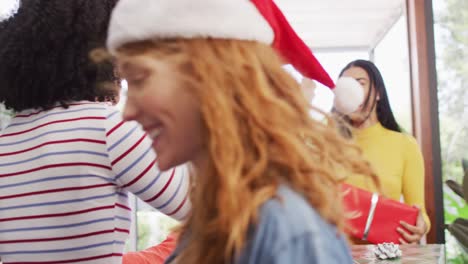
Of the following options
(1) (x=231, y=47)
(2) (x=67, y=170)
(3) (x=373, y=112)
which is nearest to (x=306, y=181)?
(1) (x=231, y=47)

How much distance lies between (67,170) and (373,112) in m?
1.62

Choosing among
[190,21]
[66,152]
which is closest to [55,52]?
[66,152]

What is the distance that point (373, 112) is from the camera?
2.29 metres

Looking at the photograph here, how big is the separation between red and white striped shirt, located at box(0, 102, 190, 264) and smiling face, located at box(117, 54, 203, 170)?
30 centimetres

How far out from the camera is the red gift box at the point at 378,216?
1.76 m

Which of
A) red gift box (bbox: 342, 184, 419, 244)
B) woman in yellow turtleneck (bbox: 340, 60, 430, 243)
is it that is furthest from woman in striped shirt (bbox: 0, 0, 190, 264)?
woman in yellow turtleneck (bbox: 340, 60, 430, 243)

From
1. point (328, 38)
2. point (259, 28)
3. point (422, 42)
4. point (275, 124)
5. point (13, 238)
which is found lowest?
point (13, 238)

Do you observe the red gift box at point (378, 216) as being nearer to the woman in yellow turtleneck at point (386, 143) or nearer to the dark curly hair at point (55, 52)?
the woman in yellow turtleneck at point (386, 143)

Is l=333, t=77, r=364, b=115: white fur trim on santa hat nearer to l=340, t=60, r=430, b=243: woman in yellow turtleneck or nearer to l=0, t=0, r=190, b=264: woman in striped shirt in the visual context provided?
l=340, t=60, r=430, b=243: woman in yellow turtleneck

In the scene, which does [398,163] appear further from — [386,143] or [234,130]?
[234,130]

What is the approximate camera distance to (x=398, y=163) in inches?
85.2

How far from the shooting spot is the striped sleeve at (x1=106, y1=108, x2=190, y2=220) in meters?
0.90

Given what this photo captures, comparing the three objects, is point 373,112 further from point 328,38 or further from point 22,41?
point 328,38

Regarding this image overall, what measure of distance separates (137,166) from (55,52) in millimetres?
257
